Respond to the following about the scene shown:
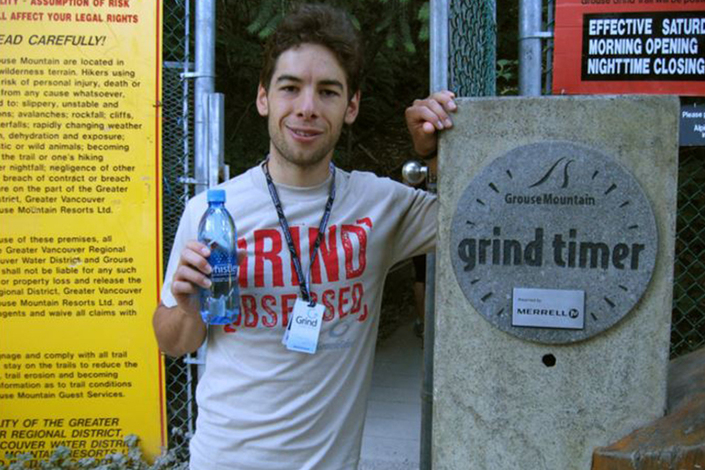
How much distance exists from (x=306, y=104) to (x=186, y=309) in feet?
2.33

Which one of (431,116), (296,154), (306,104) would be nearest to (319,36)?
(306,104)

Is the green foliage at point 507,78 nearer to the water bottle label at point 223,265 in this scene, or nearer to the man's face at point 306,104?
the man's face at point 306,104

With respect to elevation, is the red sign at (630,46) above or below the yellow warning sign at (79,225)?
above

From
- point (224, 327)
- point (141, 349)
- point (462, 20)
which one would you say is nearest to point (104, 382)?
point (141, 349)

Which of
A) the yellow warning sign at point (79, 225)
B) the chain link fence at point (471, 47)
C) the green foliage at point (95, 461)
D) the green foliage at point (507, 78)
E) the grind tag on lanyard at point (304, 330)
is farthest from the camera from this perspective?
the green foliage at point (507, 78)

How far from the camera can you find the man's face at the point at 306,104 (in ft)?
6.95

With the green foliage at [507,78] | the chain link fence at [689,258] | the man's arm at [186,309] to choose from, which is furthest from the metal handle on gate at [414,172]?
the chain link fence at [689,258]

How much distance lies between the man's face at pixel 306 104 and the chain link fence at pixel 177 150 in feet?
5.66

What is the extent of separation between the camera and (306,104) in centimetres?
210

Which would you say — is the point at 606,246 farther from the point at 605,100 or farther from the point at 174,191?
the point at 174,191

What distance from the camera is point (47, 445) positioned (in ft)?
12.7

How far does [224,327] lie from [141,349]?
1.90 m

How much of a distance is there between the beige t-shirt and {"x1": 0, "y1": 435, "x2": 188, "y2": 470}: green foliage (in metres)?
1.89

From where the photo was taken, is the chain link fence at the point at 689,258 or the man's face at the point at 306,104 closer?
the man's face at the point at 306,104
